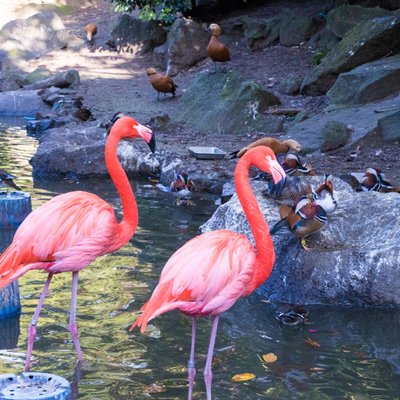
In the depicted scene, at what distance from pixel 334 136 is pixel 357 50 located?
357 centimetres

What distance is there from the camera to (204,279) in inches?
180

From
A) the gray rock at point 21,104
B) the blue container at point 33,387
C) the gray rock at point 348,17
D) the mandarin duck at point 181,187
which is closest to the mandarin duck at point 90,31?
the gray rock at point 21,104

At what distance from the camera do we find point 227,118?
553 inches

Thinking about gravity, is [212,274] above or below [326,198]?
below

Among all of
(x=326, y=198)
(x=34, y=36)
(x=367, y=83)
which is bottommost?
(x=326, y=198)

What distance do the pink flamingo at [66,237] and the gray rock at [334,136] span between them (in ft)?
21.4

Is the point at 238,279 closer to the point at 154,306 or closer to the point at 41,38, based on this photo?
the point at 154,306

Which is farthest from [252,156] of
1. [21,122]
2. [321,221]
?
[21,122]

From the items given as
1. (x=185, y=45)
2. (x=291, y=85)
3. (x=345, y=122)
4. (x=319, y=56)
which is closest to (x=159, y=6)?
(x=185, y=45)

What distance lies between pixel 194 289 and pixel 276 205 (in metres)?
3.03

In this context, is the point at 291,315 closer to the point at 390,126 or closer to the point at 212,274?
the point at 212,274

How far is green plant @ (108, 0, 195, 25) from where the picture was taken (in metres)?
20.4

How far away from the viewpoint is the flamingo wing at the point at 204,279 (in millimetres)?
4551

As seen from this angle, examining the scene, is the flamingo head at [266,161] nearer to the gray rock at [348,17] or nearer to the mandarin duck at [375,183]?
the mandarin duck at [375,183]
